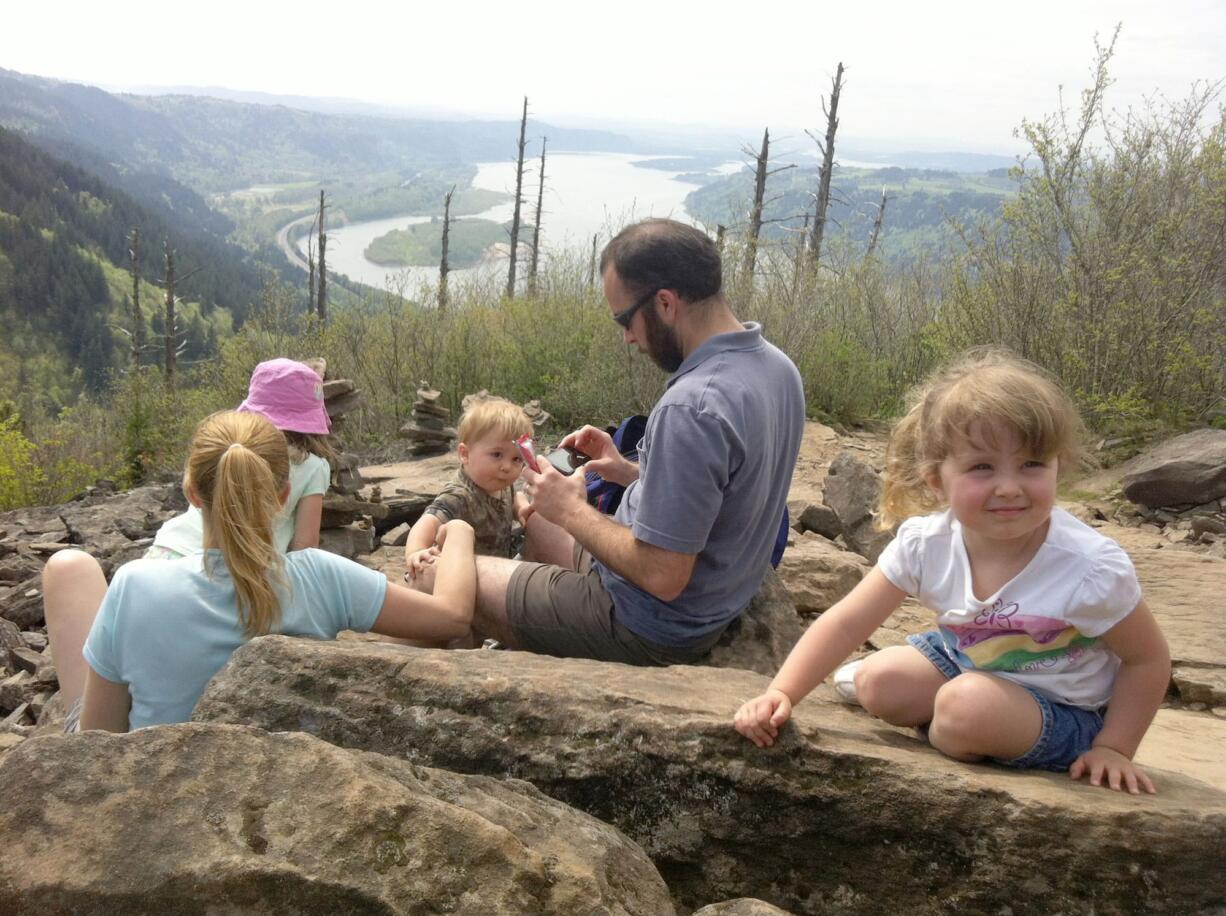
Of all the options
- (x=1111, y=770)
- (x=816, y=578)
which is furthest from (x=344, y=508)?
(x=1111, y=770)

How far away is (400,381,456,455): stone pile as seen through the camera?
7.93 metres

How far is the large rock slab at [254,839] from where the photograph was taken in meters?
1.37

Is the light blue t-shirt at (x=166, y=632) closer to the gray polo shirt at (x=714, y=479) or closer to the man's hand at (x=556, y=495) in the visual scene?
the man's hand at (x=556, y=495)

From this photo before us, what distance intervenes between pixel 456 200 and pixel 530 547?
185 metres

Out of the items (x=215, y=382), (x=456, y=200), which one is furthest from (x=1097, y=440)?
(x=456, y=200)

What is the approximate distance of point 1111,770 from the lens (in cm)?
198

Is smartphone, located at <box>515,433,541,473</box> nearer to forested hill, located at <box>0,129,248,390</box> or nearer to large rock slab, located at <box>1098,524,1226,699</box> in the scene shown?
large rock slab, located at <box>1098,524,1226,699</box>

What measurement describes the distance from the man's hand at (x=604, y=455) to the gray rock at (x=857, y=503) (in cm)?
224

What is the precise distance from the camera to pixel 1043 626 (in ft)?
6.68

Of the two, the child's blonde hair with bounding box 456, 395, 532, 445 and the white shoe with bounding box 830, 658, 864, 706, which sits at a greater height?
the child's blonde hair with bounding box 456, 395, 532, 445

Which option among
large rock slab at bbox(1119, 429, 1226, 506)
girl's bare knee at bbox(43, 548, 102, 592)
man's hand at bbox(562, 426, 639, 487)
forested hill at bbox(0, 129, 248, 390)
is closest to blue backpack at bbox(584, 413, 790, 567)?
man's hand at bbox(562, 426, 639, 487)

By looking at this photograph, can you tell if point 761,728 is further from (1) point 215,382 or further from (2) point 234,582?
(1) point 215,382

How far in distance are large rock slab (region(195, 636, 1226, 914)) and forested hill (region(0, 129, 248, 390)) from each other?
224ft

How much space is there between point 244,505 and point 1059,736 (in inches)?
80.3
